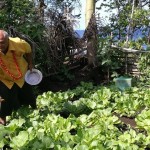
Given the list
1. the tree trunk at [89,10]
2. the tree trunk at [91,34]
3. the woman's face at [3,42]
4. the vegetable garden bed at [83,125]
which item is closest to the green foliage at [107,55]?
the tree trunk at [91,34]

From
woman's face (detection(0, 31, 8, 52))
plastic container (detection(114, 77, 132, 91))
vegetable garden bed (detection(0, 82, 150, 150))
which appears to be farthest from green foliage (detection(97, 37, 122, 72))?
woman's face (detection(0, 31, 8, 52))

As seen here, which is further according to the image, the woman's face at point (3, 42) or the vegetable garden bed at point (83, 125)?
the woman's face at point (3, 42)

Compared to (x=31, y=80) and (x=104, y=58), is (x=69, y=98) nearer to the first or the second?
(x=31, y=80)

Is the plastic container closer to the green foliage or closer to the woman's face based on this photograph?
the green foliage

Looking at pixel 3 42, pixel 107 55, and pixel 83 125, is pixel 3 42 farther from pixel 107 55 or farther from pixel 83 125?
pixel 107 55

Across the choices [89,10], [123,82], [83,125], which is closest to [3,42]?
[83,125]

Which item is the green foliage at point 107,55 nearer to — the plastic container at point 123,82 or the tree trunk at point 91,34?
the tree trunk at point 91,34

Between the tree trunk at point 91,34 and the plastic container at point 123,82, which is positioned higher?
the tree trunk at point 91,34

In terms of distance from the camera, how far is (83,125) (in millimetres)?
4457

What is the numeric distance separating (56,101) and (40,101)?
10.2 inches

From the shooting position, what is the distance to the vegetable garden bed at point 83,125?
12.0 feet

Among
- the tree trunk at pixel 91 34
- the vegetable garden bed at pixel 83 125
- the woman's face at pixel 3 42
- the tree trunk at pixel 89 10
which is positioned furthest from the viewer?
the tree trunk at pixel 89 10

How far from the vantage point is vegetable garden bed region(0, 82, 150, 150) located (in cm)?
365

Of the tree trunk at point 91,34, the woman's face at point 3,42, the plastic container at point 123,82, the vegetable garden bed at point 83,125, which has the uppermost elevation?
the woman's face at point 3,42
